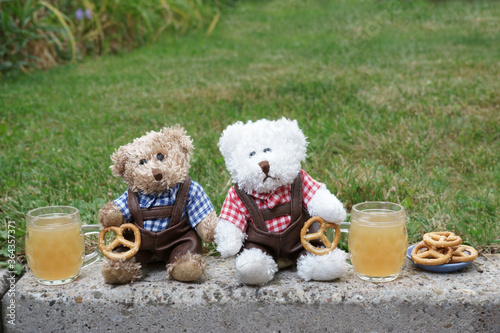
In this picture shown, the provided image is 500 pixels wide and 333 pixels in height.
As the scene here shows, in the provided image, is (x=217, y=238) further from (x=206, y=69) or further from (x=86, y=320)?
(x=206, y=69)

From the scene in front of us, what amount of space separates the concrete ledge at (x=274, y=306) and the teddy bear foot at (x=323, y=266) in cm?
3

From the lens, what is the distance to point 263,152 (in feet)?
6.63

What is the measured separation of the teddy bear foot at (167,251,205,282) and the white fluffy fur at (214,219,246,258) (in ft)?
0.30

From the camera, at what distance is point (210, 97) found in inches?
183

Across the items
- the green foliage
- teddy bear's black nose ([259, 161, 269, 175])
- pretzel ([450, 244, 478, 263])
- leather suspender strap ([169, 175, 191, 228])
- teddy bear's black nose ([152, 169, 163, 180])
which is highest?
teddy bear's black nose ([259, 161, 269, 175])

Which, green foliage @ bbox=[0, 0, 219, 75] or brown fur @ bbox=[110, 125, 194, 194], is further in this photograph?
green foliage @ bbox=[0, 0, 219, 75]

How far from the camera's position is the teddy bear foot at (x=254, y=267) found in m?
1.96

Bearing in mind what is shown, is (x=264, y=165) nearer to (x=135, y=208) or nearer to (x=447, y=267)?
(x=135, y=208)

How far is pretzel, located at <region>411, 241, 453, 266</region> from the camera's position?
205 cm

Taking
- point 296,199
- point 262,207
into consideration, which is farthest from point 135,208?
point 296,199

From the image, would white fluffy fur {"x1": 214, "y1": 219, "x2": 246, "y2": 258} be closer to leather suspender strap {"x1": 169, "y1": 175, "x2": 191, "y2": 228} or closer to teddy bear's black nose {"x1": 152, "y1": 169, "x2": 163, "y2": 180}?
leather suspender strap {"x1": 169, "y1": 175, "x2": 191, "y2": 228}

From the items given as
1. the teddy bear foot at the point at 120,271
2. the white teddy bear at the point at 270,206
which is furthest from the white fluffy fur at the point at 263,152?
the teddy bear foot at the point at 120,271

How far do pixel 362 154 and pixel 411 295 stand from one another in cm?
143

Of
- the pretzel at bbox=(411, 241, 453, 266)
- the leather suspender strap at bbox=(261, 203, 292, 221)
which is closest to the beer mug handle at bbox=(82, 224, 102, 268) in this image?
the leather suspender strap at bbox=(261, 203, 292, 221)
